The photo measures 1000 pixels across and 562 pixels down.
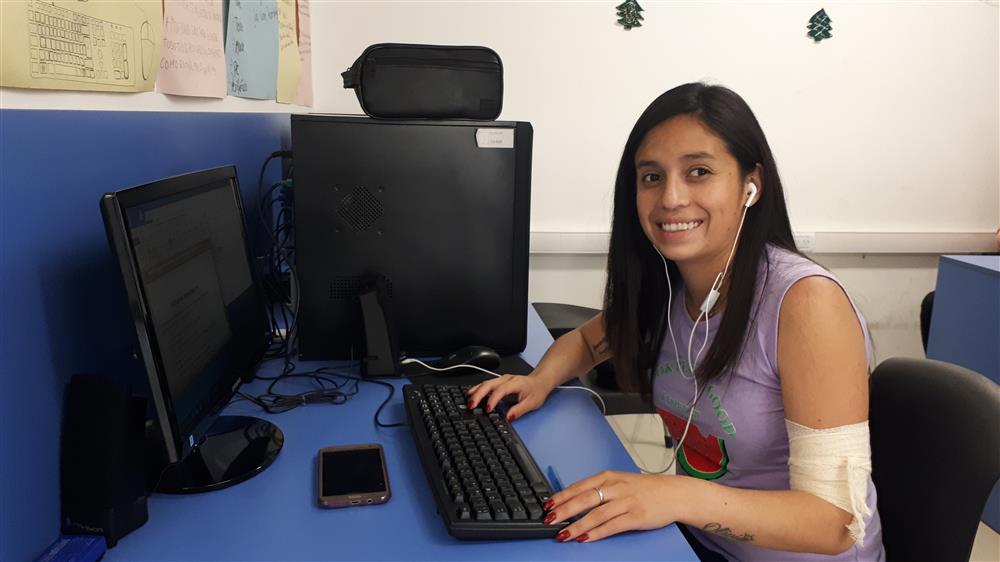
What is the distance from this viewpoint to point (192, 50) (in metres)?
1.32

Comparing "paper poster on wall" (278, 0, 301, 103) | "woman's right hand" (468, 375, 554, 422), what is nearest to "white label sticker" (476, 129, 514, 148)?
"woman's right hand" (468, 375, 554, 422)

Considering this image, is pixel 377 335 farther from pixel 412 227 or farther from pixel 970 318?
pixel 970 318

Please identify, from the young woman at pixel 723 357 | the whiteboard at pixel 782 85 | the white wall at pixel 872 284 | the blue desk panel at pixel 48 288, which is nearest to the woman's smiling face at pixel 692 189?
the young woman at pixel 723 357

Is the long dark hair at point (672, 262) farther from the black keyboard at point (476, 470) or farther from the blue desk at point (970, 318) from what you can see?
the blue desk at point (970, 318)

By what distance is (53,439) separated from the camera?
77 cm

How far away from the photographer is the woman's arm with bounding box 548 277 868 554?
84 centimetres

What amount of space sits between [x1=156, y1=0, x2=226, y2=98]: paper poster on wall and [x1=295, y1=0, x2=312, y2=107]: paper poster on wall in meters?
0.79

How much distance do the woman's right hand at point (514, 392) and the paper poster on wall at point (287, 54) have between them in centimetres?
126

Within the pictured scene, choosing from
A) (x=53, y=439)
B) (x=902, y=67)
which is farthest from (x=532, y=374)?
(x=902, y=67)

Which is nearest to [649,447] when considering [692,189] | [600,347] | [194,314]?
[600,347]

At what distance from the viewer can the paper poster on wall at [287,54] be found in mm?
2002

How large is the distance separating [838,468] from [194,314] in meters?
0.86

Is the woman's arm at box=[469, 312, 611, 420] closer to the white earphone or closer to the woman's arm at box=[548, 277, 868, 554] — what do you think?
the white earphone

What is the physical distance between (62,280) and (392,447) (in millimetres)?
481
